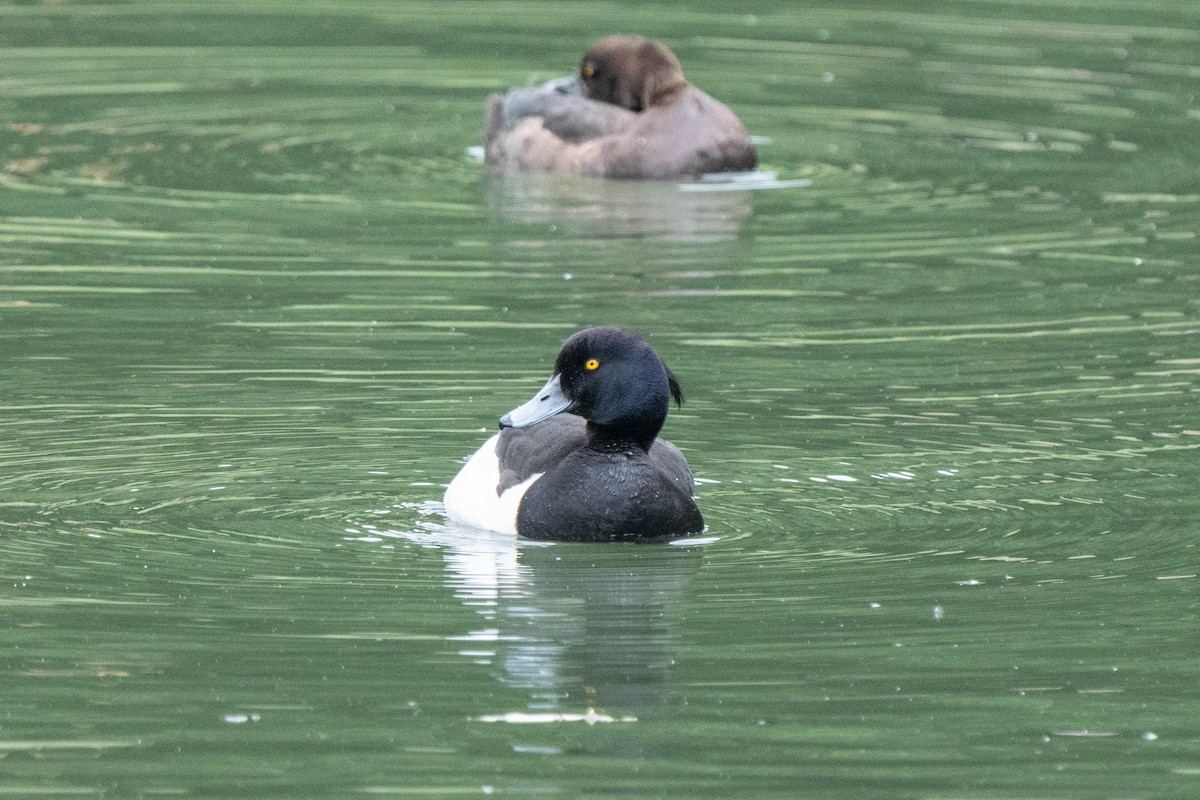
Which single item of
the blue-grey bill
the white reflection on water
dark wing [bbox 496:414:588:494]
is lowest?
the white reflection on water

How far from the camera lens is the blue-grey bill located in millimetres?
11016

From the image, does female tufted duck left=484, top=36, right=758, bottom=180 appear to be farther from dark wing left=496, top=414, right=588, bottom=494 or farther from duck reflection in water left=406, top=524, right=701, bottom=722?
duck reflection in water left=406, top=524, right=701, bottom=722

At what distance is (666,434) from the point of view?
1264 cm

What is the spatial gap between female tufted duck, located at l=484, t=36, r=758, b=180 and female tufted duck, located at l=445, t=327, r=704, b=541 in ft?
31.0

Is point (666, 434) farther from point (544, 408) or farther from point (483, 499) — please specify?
point (483, 499)

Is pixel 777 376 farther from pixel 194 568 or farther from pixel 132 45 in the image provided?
pixel 132 45

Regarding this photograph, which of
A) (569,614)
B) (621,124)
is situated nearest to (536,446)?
(569,614)

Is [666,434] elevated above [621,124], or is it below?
below

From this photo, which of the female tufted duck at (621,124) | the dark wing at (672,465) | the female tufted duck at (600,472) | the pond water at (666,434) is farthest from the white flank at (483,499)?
the female tufted duck at (621,124)

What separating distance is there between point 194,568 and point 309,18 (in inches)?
735

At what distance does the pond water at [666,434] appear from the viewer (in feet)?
26.6

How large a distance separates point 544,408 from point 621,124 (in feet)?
33.2

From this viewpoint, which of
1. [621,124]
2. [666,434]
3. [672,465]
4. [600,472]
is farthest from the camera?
[621,124]

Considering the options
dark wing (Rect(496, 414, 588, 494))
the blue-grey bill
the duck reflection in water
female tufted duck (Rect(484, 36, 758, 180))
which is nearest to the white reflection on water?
the duck reflection in water
